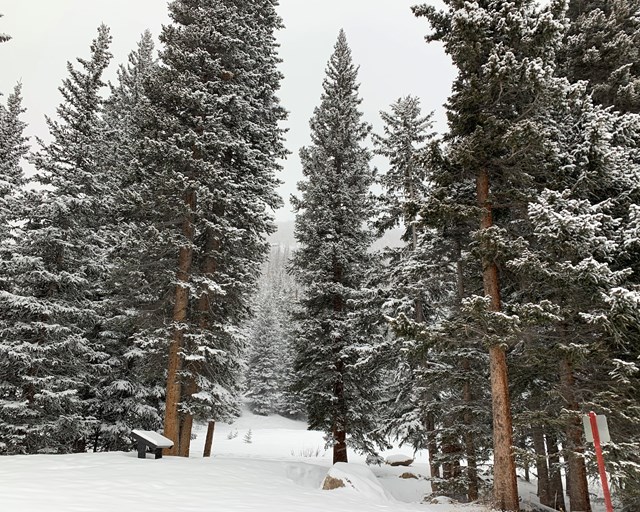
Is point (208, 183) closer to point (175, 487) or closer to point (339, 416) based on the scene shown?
point (175, 487)

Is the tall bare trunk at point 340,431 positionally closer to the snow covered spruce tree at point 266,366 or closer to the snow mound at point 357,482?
the snow mound at point 357,482

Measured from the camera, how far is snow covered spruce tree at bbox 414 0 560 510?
9.16 m

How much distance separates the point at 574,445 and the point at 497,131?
740 cm

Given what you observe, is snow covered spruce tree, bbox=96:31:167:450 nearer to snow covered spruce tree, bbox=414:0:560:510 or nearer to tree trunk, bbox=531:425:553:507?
snow covered spruce tree, bbox=414:0:560:510

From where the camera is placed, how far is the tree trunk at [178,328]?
1288cm

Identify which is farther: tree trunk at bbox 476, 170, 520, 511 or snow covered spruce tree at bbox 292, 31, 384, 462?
snow covered spruce tree at bbox 292, 31, 384, 462

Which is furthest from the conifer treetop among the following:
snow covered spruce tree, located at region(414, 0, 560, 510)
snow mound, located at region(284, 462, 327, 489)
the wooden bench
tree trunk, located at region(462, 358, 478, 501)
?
tree trunk, located at region(462, 358, 478, 501)

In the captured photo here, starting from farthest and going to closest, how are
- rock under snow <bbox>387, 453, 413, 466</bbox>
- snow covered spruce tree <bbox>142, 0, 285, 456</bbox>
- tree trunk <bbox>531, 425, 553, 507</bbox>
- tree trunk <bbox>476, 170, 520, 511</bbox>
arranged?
rock under snow <bbox>387, 453, 413, 466</bbox>
tree trunk <bbox>531, 425, 553, 507</bbox>
snow covered spruce tree <bbox>142, 0, 285, 456</bbox>
tree trunk <bbox>476, 170, 520, 511</bbox>

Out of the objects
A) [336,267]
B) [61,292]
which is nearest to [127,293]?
[61,292]

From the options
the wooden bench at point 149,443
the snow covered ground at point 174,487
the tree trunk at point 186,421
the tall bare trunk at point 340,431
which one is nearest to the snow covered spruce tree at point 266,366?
the tall bare trunk at point 340,431

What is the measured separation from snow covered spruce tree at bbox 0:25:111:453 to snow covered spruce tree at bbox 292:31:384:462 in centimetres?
843

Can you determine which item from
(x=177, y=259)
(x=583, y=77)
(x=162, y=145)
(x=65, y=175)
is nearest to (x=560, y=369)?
(x=583, y=77)

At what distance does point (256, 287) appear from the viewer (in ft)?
56.0

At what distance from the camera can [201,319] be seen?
49.2 ft
